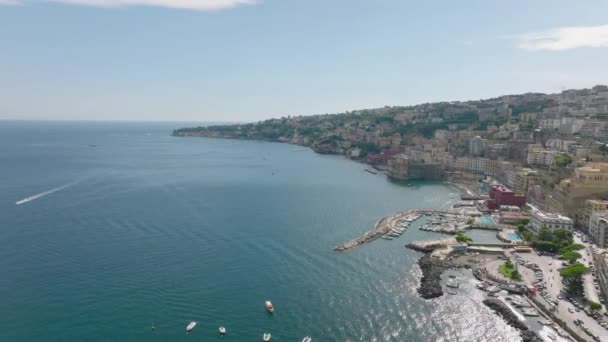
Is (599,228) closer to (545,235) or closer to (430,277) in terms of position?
(545,235)

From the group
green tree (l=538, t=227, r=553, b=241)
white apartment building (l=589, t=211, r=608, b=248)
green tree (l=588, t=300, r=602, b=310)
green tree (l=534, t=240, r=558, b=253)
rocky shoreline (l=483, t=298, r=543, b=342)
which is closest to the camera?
rocky shoreline (l=483, t=298, r=543, b=342)

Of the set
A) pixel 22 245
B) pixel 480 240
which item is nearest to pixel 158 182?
pixel 22 245

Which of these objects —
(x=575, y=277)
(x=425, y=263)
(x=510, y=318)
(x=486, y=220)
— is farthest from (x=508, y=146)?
(x=510, y=318)

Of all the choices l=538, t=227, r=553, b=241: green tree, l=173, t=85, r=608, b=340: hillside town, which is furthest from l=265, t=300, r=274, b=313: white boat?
l=538, t=227, r=553, b=241: green tree

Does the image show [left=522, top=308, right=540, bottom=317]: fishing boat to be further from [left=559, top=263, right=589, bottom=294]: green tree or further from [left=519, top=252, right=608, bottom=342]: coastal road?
[left=559, top=263, right=589, bottom=294]: green tree

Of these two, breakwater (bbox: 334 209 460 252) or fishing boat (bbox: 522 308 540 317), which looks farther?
breakwater (bbox: 334 209 460 252)

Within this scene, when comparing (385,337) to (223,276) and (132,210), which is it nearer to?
(223,276)
